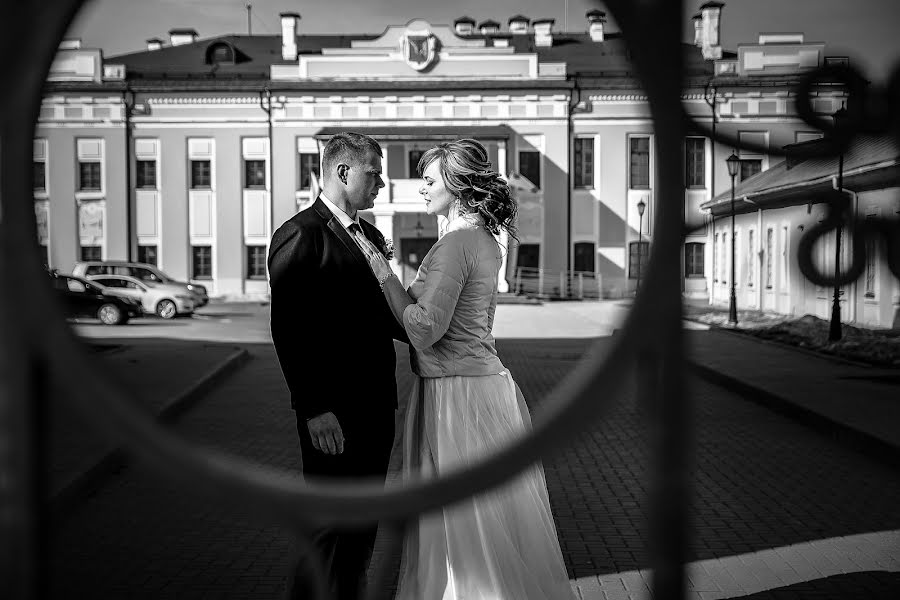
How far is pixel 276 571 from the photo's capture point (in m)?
5.11

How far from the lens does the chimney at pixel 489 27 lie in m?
50.5

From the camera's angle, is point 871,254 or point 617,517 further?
point 617,517

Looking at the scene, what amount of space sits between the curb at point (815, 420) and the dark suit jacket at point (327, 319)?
207 inches

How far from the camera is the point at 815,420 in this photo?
9906 millimetres

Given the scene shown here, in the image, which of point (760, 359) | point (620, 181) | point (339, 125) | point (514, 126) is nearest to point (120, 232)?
point (339, 125)

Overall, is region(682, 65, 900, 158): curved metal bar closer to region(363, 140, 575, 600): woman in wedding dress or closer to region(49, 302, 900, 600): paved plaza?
region(49, 302, 900, 600): paved plaza

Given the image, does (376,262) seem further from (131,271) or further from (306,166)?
(306,166)

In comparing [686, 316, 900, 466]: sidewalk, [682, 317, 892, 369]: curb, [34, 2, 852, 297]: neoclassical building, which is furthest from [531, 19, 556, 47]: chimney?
[686, 316, 900, 466]: sidewalk

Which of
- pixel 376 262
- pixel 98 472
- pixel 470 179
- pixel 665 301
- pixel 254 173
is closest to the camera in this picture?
pixel 665 301

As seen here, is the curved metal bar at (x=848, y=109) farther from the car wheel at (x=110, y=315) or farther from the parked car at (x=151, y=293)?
the parked car at (x=151, y=293)

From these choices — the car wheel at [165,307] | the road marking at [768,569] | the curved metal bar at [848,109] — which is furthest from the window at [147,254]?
the curved metal bar at [848,109]

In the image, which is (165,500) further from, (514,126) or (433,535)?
(514,126)

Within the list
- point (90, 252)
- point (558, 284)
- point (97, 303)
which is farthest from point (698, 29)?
point (97, 303)

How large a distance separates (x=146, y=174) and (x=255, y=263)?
21.4 feet
